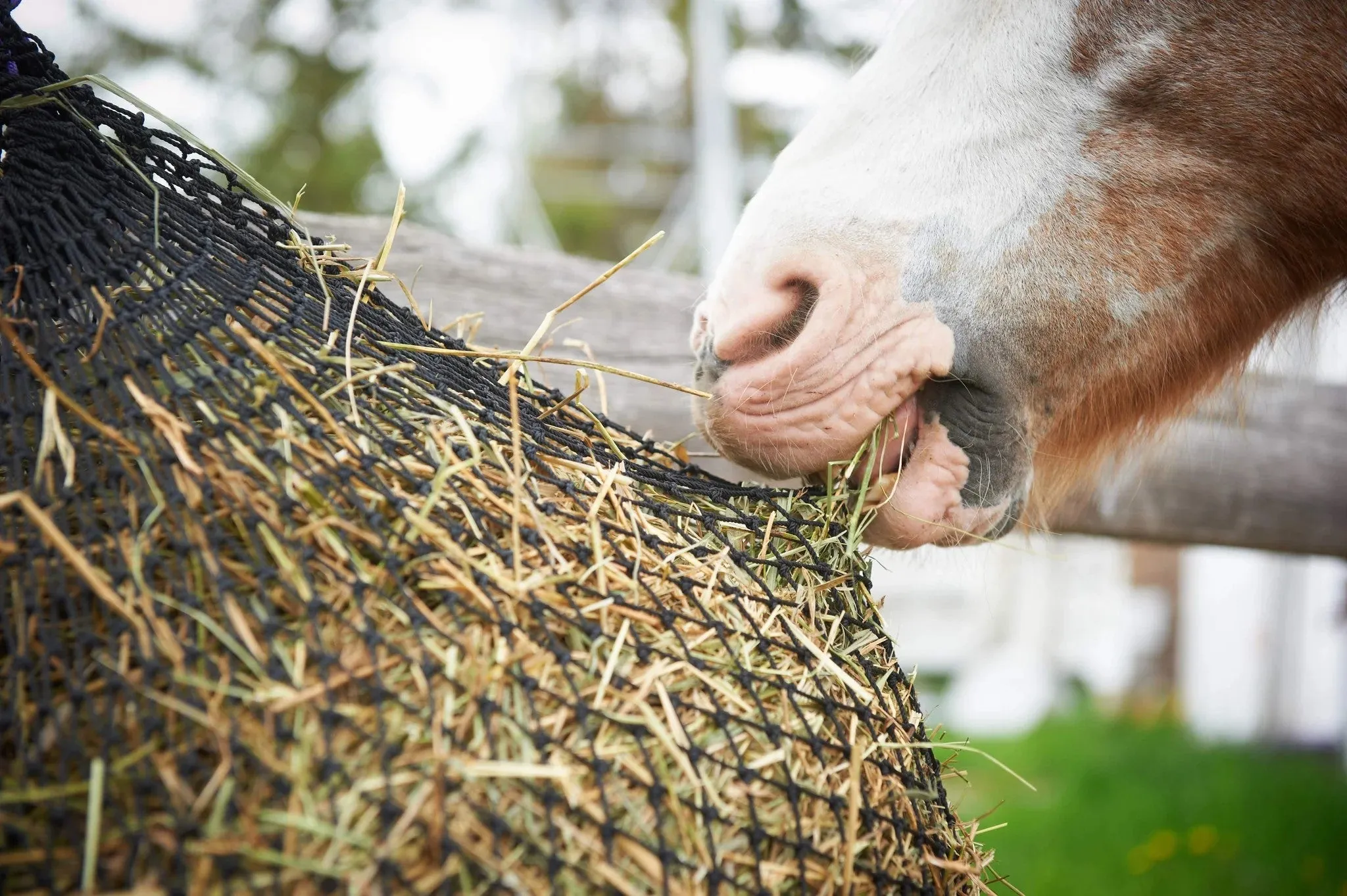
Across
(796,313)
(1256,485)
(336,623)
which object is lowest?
(1256,485)

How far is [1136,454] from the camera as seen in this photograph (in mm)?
1692

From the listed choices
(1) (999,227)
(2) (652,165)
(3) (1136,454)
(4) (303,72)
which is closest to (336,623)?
(1) (999,227)

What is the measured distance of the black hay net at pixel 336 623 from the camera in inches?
28.0

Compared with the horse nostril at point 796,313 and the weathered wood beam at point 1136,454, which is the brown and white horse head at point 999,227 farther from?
the weathered wood beam at point 1136,454

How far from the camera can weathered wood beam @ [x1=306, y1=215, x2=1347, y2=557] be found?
172cm

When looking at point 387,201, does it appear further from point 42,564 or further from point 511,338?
point 42,564

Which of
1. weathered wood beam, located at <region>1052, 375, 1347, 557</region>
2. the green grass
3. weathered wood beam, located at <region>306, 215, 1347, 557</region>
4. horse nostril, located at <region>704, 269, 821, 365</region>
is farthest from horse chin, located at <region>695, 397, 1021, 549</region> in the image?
the green grass

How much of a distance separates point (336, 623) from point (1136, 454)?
4.75 ft

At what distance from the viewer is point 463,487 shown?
2.95 feet

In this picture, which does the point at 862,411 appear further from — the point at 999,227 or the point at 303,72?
the point at 303,72

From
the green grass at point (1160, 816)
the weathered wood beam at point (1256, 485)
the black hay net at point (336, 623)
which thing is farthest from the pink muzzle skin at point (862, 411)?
the green grass at point (1160, 816)

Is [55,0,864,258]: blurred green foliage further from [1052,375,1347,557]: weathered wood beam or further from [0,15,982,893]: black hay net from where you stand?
[0,15,982,893]: black hay net

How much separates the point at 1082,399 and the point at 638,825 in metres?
0.97

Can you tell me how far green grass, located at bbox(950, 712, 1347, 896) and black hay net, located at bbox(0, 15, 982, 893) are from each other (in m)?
2.11
